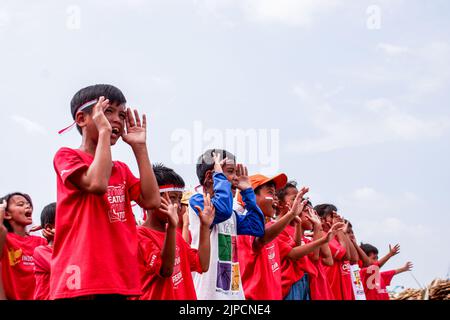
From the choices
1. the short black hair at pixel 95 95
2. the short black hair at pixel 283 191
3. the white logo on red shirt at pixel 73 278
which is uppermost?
the short black hair at pixel 283 191

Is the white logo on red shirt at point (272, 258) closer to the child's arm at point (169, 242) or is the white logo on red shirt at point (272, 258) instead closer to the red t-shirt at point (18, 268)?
the child's arm at point (169, 242)

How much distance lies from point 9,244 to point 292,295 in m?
2.84

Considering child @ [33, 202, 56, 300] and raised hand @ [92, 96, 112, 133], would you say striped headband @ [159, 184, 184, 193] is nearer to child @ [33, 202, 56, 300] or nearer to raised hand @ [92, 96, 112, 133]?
child @ [33, 202, 56, 300]

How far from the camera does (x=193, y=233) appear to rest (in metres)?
5.05

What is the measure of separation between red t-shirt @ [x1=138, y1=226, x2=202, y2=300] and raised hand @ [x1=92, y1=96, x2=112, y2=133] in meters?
1.17

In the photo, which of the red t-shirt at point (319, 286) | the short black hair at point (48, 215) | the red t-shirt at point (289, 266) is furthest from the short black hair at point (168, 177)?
the red t-shirt at point (319, 286)

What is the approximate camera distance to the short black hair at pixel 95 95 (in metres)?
3.57

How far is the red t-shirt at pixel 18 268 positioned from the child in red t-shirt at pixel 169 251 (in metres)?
1.69

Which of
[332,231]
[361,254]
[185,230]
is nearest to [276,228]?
[185,230]

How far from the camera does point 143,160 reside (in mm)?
3510

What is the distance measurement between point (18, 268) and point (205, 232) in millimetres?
1981
